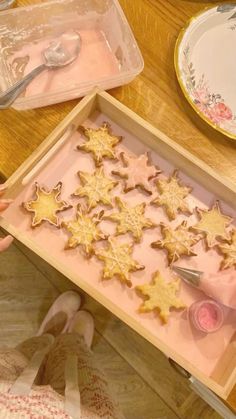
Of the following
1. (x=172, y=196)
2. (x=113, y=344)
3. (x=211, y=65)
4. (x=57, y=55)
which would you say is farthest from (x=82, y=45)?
(x=113, y=344)

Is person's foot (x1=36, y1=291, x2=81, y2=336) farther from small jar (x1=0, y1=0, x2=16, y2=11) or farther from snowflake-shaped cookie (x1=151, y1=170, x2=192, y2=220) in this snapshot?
small jar (x1=0, y1=0, x2=16, y2=11)

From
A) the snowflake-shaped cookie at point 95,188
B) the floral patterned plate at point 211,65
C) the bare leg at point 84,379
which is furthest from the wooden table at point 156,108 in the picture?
the bare leg at point 84,379

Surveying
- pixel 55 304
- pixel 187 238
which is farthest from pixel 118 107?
pixel 55 304

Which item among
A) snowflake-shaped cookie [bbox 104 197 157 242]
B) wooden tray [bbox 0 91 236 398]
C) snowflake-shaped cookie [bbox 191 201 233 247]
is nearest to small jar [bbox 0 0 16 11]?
wooden tray [bbox 0 91 236 398]

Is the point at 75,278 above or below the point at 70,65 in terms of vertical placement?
below

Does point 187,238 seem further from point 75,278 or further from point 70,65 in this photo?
point 70,65
